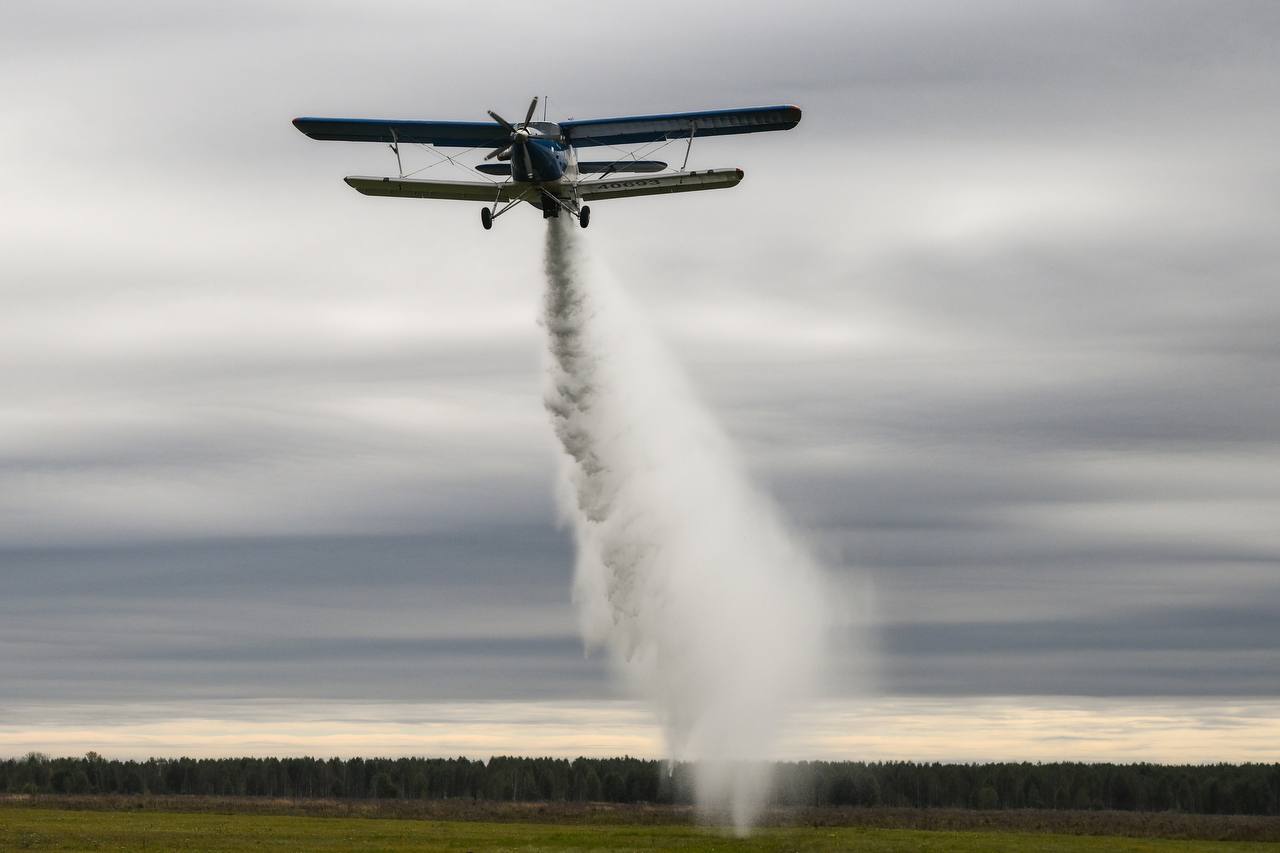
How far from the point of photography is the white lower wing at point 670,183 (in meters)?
59.8

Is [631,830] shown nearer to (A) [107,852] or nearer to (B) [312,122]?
(A) [107,852]

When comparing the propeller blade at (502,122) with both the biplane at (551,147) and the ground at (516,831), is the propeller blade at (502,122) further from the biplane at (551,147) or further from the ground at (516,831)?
the ground at (516,831)

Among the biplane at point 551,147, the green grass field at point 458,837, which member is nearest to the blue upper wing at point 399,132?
the biplane at point 551,147

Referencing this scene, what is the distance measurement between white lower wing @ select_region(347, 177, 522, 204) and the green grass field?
33852 mm

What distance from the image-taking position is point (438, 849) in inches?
3120

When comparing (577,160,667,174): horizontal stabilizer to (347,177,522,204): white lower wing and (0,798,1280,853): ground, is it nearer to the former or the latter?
(347,177,522,204): white lower wing

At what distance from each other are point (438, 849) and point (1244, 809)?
132 m

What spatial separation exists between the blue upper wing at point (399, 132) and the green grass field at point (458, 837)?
35165 millimetres

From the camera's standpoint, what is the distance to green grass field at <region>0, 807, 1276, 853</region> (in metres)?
77.2

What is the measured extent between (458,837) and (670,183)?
50.4 meters

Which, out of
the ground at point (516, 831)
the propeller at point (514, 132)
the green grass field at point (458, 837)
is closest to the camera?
the propeller at point (514, 132)

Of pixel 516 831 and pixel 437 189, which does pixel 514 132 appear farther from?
pixel 516 831

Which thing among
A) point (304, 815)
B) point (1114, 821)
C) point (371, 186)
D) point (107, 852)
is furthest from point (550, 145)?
point (1114, 821)

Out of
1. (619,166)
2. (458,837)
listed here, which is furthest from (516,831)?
(619,166)
